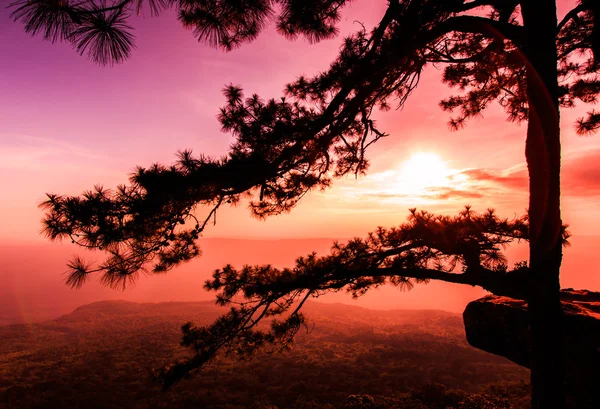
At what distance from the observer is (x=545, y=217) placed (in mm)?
2674

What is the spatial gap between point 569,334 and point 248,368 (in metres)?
43.1

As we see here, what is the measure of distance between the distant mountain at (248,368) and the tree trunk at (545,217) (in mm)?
25177

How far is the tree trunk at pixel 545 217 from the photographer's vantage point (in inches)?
101

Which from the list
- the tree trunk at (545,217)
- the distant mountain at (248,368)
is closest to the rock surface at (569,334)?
the tree trunk at (545,217)

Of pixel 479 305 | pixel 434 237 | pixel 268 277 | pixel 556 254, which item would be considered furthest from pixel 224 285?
pixel 479 305

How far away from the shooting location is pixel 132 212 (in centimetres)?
211

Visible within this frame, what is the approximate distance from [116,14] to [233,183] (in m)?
1.59

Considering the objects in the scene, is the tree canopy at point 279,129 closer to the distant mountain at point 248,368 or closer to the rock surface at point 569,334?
the rock surface at point 569,334

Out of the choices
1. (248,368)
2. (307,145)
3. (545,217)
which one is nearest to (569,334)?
(545,217)

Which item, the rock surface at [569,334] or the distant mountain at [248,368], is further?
the distant mountain at [248,368]

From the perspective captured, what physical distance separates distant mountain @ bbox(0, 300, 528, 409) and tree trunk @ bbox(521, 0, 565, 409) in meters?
25.2

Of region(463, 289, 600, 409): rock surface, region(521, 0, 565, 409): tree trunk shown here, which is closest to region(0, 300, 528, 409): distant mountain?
region(463, 289, 600, 409): rock surface

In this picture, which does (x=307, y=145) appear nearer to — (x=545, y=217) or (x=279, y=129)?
(x=279, y=129)

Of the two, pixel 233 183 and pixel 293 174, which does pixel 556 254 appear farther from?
pixel 233 183
